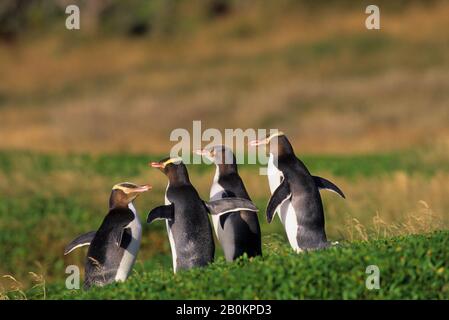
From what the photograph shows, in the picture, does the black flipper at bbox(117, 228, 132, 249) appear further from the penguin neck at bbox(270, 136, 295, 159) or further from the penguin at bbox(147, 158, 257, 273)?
the penguin neck at bbox(270, 136, 295, 159)

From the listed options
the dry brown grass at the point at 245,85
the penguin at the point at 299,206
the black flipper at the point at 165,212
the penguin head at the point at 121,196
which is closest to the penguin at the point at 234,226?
the penguin at the point at 299,206

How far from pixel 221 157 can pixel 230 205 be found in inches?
51.9

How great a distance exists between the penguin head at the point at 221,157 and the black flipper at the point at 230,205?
0.97 m

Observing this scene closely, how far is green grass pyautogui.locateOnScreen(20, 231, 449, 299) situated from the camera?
10.1m

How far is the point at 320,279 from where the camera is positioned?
1016 centimetres

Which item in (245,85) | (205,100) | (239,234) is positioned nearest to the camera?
(239,234)

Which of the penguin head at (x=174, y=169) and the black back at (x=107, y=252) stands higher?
the penguin head at (x=174, y=169)

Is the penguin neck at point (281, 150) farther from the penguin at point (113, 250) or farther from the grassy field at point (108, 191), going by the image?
the grassy field at point (108, 191)

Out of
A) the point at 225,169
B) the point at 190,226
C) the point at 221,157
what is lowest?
the point at 190,226

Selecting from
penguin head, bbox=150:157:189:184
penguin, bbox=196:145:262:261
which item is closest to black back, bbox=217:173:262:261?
penguin, bbox=196:145:262:261

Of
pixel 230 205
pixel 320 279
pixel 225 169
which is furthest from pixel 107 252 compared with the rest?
pixel 320 279

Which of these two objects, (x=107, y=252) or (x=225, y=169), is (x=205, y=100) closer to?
(x=225, y=169)

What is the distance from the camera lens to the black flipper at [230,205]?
1182 centimetres

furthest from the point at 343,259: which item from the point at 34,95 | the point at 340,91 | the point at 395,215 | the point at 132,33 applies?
the point at 132,33
